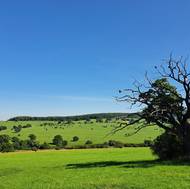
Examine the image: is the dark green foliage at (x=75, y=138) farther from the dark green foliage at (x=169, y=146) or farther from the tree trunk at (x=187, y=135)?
the tree trunk at (x=187, y=135)

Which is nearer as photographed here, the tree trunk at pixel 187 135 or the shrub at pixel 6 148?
the tree trunk at pixel 187 135

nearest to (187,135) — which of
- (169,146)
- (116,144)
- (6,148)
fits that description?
(169,146)

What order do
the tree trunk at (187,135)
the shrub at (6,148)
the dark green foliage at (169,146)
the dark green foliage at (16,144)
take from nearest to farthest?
the tree trunk at (187,135), the dark green foliage at (169,146), the shrub at (6,148), the dark green foliage at (16,144)

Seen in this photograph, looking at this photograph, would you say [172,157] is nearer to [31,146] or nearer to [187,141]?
[187,141]

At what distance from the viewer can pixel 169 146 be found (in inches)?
1967

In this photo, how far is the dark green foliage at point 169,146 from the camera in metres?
49.0

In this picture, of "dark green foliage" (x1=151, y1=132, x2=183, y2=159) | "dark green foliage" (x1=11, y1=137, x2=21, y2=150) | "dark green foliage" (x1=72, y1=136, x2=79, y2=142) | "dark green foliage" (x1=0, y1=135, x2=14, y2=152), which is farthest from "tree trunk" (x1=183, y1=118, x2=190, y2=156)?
"dark green foliage" (x1=72, y1=136, x2=79, y2=142)

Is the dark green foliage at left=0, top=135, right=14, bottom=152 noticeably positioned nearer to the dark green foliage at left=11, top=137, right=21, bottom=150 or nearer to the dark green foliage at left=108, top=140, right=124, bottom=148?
the dark green foliage at left=11, top=137, right=21, bottom=150

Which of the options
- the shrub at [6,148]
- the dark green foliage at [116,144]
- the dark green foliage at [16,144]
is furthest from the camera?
the dark green foliage at [116,144]

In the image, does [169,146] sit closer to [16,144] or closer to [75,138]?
[16,144]

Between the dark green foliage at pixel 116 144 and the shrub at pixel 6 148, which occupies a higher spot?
the dark green foliage at pixel 116 144

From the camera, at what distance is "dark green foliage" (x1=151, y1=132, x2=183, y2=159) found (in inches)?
1930

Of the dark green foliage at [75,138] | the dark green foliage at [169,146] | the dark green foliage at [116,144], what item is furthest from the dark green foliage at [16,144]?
the dark green foliage at [169,146]

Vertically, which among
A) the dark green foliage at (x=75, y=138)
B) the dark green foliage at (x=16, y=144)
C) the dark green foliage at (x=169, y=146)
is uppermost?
the dark green foliage at (x=75, y=138)
